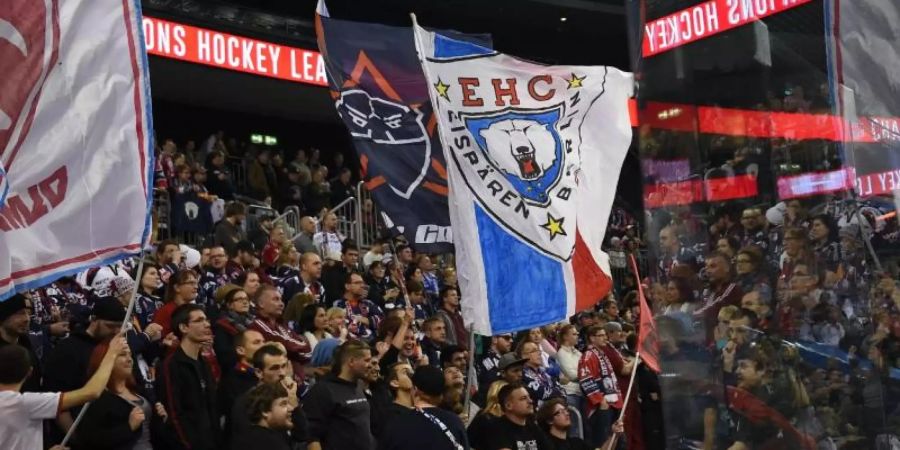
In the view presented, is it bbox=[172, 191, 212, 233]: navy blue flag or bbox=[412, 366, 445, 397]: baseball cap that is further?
bbox=[172, 191, 212, 233]: navy blue flag

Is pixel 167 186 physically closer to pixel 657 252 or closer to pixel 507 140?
pixel 507 140

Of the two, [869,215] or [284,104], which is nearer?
[869,215]

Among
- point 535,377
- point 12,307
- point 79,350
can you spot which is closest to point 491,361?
point 535,377

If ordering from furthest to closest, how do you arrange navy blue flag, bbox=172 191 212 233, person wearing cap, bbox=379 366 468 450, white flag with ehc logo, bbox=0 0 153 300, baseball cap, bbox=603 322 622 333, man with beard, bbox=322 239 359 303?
navy blue flag, bbox=172 191 212 233, man with beard, bbox=322 239 359 303, baseball cap, bbox=603 322 622 333, person wearing cap, bbox=379 366 468 450, white flag with ehc logo, bbox=0 0 153 300

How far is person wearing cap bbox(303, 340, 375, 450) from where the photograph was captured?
789 centimetres

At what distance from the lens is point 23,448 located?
19.3 feet

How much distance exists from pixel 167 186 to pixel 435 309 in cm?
431

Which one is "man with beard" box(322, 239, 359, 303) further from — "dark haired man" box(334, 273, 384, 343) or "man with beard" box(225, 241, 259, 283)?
"dark haired man" box(334, 273, 384, 343)

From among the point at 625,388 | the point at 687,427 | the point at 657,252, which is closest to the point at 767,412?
the point at 687,427

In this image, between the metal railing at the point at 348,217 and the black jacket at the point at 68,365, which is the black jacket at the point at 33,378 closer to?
the black jacket at the point at 68,365

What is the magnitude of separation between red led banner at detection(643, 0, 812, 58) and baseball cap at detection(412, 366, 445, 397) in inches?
142

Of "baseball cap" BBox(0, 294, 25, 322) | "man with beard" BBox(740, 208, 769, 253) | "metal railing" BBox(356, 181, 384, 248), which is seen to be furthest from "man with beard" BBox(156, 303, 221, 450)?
"metal railing" BBox(356, 181, 384, 248)

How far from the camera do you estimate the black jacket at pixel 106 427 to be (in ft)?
22.4

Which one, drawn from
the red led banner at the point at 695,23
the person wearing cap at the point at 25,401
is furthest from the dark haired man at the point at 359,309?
the red led banner at the point at 695,23
